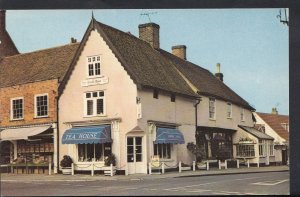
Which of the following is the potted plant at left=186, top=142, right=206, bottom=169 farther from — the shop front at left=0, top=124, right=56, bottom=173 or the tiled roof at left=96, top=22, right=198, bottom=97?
the shop front at left=0, top=124, right=56, bottom=173

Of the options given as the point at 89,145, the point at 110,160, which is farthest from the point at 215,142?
the point at 89,145

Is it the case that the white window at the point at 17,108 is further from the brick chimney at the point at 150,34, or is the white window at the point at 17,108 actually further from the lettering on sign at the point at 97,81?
the brick chimney at the point at 150,34

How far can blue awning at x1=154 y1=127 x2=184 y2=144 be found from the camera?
2498 cm

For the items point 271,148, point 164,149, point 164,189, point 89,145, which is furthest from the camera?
point 271,148

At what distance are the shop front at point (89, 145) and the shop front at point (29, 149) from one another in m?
1.26

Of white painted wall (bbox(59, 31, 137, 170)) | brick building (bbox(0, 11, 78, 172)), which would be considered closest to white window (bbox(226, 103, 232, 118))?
white painted wall (bbox(59, 31, 137, 170))

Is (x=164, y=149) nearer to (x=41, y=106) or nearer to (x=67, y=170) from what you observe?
(x=67, y=170)

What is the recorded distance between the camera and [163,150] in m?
25.9

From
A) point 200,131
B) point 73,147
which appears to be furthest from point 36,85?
point 200,131

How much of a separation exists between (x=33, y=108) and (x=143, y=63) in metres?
6.11

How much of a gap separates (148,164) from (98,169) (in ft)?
7.92

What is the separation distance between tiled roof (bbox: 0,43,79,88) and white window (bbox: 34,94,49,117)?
38.6 inches

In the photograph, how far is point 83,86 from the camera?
82.5 ft

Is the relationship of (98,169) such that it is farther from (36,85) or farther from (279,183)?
(279,183)
